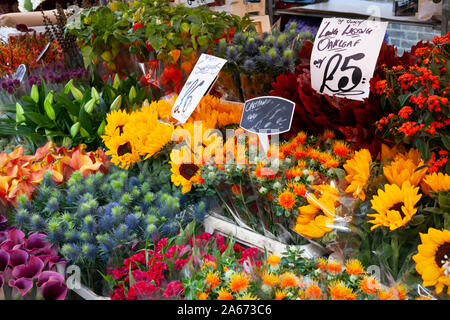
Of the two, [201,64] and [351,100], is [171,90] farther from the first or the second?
[351,100]

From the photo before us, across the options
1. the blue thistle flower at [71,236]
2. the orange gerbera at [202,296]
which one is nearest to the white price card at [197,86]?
the blue thistle flower at [71,236]

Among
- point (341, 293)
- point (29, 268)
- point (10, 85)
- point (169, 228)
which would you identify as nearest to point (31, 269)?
point (29, 268)

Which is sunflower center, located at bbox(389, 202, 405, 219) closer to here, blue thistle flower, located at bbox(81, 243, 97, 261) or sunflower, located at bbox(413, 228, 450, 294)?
sunflower, located at bbox(413, 228, 450, 294)

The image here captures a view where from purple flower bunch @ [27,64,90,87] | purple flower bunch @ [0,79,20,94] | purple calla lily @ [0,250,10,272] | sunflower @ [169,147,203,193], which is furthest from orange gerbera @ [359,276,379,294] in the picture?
purple flower bunch @ [0,79,20,94]

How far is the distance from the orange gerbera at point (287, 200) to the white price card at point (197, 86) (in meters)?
0.49

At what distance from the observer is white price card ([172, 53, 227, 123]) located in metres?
1.45

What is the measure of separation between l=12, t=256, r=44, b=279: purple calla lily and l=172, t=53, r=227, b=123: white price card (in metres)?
0.62

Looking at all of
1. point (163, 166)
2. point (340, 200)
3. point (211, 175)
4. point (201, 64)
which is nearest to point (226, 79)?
point (201, 64)

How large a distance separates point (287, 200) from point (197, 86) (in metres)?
0.57

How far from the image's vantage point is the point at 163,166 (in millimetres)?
1389

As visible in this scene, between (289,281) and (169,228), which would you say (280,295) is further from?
(169,228)

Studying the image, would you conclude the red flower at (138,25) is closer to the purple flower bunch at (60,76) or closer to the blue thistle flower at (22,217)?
the purple flower bunch at (60,76)

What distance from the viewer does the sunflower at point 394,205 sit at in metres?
0.92
